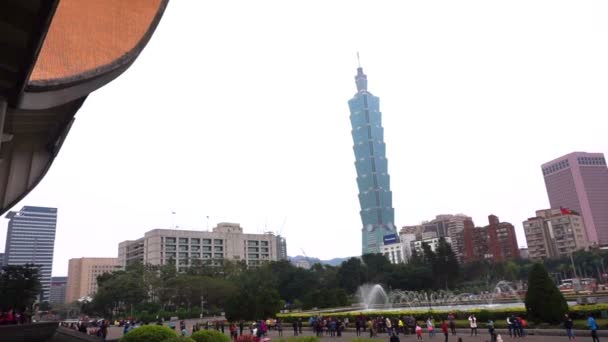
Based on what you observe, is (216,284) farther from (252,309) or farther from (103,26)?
(103,26)

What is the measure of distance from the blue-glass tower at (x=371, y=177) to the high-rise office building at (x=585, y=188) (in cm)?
6082

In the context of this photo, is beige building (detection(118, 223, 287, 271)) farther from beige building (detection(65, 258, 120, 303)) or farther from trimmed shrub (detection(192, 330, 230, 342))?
trimmed shrub (detection(192, 330, 230, 342))

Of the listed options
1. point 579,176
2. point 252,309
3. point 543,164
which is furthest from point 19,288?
point 543,164

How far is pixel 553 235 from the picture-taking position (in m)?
107

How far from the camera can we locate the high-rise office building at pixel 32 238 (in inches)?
7156

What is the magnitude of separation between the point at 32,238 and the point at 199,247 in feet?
378

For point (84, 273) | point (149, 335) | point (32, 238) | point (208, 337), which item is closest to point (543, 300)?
point (208, 337)

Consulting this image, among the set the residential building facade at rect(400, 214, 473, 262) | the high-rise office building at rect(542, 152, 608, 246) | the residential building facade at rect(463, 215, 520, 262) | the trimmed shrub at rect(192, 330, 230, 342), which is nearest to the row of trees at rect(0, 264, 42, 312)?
the trimmed shrub at rect(192, 330, 230, 342)

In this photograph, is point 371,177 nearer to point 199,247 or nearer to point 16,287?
point 199,247

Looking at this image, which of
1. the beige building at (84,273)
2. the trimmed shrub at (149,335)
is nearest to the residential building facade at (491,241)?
the trimmed shrub at (149,335)

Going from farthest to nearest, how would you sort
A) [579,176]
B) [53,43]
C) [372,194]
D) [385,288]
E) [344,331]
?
1. [372,194]
2. [579,176]
3. [385,288]
4. [344,331]
5. [53,43]

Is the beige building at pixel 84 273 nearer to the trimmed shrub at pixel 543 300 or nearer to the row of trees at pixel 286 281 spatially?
the row of trees at pixel 286 281

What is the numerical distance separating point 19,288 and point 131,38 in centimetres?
4352

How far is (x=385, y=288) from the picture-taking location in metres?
68.1
